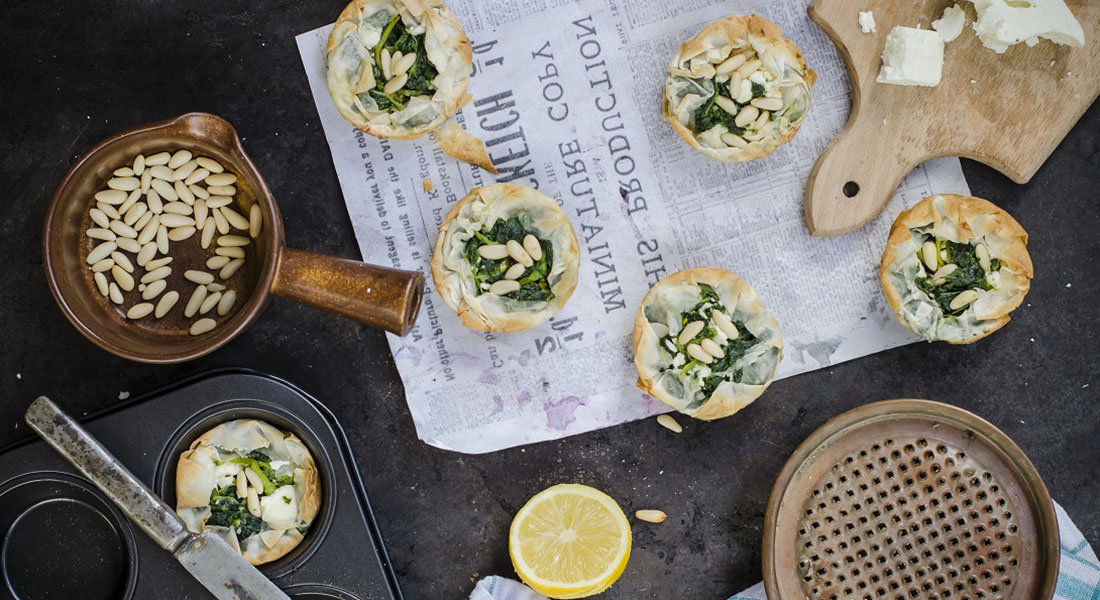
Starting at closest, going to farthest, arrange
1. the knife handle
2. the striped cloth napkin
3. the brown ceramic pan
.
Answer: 1. the brown ceramic pan
2. the knife handle
3. the striped cloth napkin

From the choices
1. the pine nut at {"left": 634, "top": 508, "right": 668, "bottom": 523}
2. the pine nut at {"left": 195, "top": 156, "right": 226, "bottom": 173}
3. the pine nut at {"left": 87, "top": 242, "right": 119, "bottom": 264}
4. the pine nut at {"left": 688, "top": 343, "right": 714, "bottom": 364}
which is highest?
the pine nut at {"left": 195, "top": 156, "right": 226, "bottom": 173}

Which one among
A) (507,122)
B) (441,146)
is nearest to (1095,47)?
(507,122)

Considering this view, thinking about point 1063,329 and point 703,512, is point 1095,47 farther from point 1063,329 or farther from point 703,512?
point 703,512

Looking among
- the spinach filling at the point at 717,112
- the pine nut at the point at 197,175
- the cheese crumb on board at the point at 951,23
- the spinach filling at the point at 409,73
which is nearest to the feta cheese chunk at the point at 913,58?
the cheese crumb on board at the point at 951,23

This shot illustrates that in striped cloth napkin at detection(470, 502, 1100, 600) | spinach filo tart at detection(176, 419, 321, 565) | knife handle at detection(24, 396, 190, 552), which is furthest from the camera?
striped cloth napkin at detection(470, 502, 1100, 600)

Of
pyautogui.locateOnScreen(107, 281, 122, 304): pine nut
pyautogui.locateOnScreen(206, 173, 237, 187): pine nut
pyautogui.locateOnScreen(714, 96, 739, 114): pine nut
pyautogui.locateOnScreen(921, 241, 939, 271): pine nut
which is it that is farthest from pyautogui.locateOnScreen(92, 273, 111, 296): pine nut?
pyautogui.locateOnScreen(921, 241, 939, 271): pine nut

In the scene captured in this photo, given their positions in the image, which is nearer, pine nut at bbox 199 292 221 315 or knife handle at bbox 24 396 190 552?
knife handle at bbox 24 396 190 552

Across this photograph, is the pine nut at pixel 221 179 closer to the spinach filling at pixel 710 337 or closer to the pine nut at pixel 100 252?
the pine nut at pixel 100 252

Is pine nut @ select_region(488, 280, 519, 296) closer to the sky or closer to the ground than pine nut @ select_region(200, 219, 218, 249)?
closer to the ground

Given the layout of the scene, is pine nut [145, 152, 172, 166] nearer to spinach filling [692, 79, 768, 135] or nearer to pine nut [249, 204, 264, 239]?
pine nut [249, 204, 264, 239]
